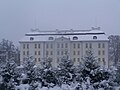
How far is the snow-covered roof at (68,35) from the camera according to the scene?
2761 inches

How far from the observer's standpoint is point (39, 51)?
236 ft

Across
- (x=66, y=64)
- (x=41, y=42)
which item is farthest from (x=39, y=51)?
(x=66, y=64)

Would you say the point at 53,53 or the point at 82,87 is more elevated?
the point at 82,87

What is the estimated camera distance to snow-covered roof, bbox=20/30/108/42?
70125 mm

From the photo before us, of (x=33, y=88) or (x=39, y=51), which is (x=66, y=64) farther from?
(x=39, y=51)

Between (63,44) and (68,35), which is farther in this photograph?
(68,35)

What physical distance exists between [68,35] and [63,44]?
8.09 ft

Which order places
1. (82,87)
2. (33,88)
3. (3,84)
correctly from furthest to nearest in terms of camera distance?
(3,84) < (33,88) < (82,87)

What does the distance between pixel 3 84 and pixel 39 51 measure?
170ft

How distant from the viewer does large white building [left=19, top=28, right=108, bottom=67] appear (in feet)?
229

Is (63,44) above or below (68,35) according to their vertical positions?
below

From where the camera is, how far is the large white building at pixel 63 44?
6988 centimetres

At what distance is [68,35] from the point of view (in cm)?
7219

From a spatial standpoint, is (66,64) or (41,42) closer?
(66,64)
